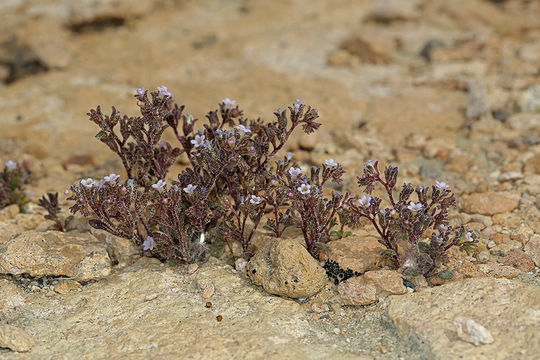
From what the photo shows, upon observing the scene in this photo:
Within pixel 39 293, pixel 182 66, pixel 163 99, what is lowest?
pixel 39 293

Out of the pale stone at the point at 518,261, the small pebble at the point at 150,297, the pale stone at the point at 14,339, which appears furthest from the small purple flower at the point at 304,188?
the pale stone at the point at 14,339

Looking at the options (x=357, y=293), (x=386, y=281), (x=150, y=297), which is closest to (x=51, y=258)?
(x=150, y=297)

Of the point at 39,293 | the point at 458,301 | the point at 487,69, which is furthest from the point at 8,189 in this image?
the point at 487,69

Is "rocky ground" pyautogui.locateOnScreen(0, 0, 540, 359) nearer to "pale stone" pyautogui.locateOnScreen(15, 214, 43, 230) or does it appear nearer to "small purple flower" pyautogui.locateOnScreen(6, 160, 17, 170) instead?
"pale stone" pyautogui.locateOnScreen(15, 214, 43, 230)

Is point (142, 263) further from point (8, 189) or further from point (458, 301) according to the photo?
point (458, 301)

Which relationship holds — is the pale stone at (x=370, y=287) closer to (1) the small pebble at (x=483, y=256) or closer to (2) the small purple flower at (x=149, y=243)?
(1) the small pebble at (x=483, y=256)

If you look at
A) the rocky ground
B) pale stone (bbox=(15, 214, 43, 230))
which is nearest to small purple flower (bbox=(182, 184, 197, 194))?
the rocky ground
